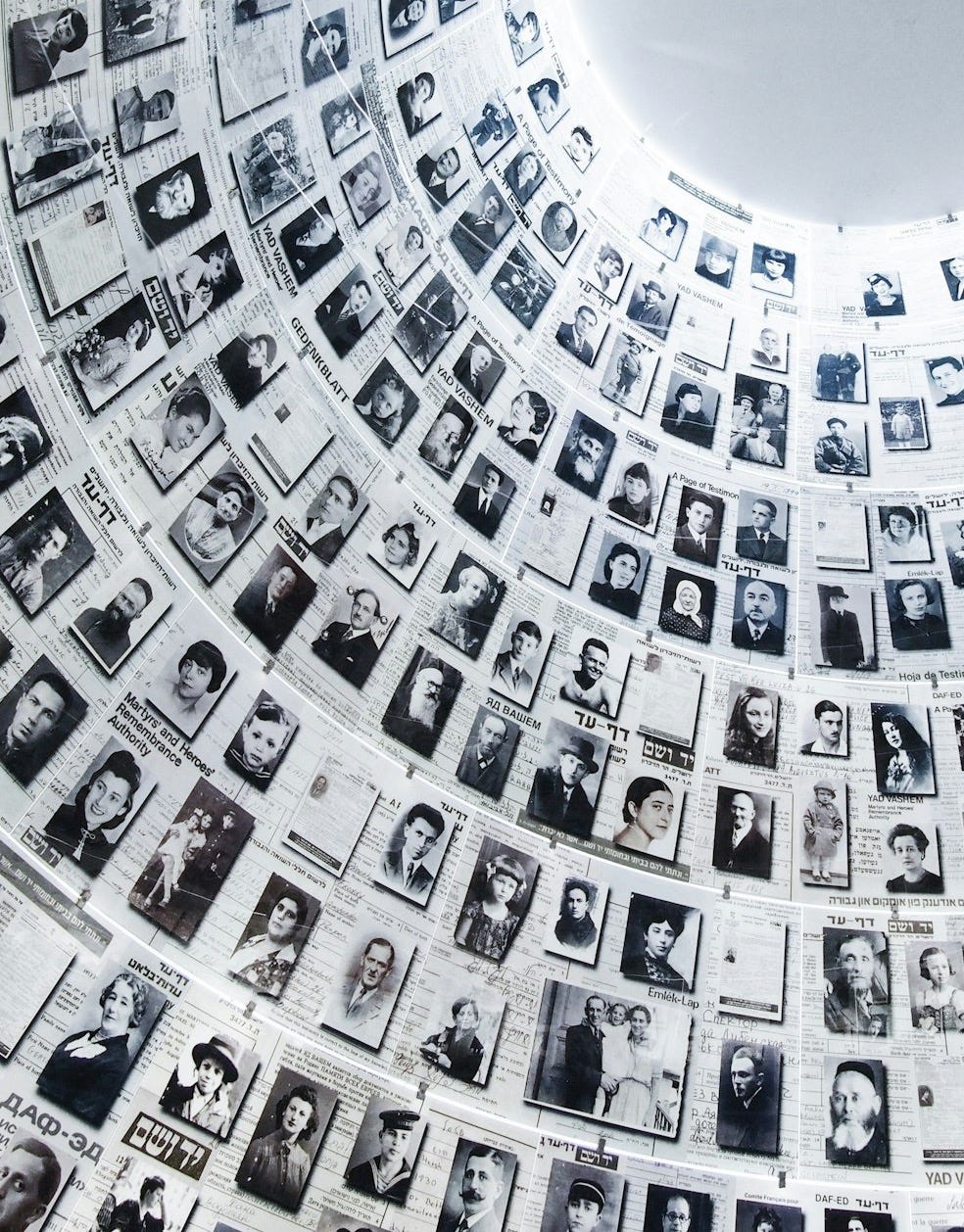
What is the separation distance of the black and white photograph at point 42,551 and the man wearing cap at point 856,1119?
19.9 ft

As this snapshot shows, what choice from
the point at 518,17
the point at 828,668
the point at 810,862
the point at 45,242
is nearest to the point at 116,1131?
the point at 45,242

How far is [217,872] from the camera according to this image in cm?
646

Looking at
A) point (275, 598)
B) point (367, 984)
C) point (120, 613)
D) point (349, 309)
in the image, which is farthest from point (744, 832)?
point (120, 613)

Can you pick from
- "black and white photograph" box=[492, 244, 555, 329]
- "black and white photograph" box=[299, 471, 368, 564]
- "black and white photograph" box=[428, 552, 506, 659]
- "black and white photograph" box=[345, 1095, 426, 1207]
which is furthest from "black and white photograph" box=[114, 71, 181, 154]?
"black and white photograph" box=[345, 1095, 426, 1207]

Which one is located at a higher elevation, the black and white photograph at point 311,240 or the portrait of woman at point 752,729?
the black and white photograph at point 311,240

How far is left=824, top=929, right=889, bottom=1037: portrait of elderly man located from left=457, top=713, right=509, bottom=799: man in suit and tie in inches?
106

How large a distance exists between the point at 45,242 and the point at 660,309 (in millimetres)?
5623

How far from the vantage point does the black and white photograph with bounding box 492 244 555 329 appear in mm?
8977

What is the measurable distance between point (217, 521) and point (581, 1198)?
15.7 feet

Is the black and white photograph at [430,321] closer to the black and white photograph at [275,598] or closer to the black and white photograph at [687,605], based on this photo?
the black and white photograph at [275,598]

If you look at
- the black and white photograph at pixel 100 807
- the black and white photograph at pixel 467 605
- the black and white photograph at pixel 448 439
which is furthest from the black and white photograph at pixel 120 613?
the black and white photograph at pixel 448 439

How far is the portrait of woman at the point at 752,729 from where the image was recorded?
8.81 meters

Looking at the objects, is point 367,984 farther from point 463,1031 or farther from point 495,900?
point 495,900

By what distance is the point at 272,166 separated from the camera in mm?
7285
